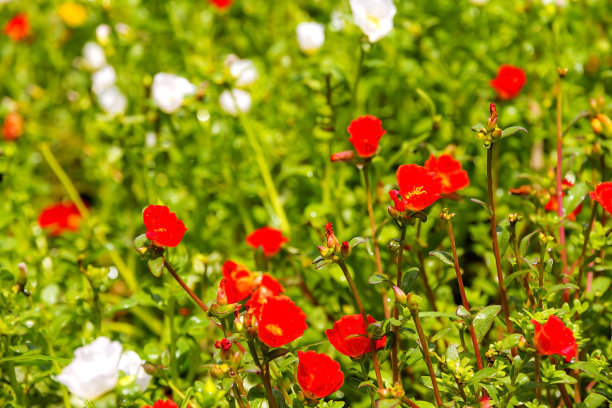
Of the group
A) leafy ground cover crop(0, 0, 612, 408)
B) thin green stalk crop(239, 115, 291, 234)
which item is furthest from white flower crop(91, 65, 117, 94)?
thin green stalk crop(239, 115, 291, 234)

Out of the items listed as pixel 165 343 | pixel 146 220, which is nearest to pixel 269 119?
pixel 165 343

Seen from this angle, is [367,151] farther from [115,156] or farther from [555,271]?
[115,156]

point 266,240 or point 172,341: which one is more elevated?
point 266,240

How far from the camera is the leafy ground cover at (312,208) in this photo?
1140mm

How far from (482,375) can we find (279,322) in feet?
1.24

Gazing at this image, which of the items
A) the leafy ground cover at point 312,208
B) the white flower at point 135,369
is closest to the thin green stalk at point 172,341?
the leafy ground cover at point 312,208

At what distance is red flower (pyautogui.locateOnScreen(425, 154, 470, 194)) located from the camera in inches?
53.2

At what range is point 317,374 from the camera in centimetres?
110

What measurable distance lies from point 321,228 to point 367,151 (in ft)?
1.59

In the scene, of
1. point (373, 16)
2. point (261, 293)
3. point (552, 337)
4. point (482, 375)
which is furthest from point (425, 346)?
point (373, 16)

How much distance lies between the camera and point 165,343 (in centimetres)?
171

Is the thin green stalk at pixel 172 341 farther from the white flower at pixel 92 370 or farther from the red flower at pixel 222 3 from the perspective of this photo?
the red flower at pixel 222 3

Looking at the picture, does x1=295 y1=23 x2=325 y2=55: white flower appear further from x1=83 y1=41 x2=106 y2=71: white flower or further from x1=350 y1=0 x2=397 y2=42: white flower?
x1=83 y1=41 x2=106 y2=71: white flower

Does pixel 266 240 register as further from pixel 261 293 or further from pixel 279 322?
Answer: pixel 279 322
